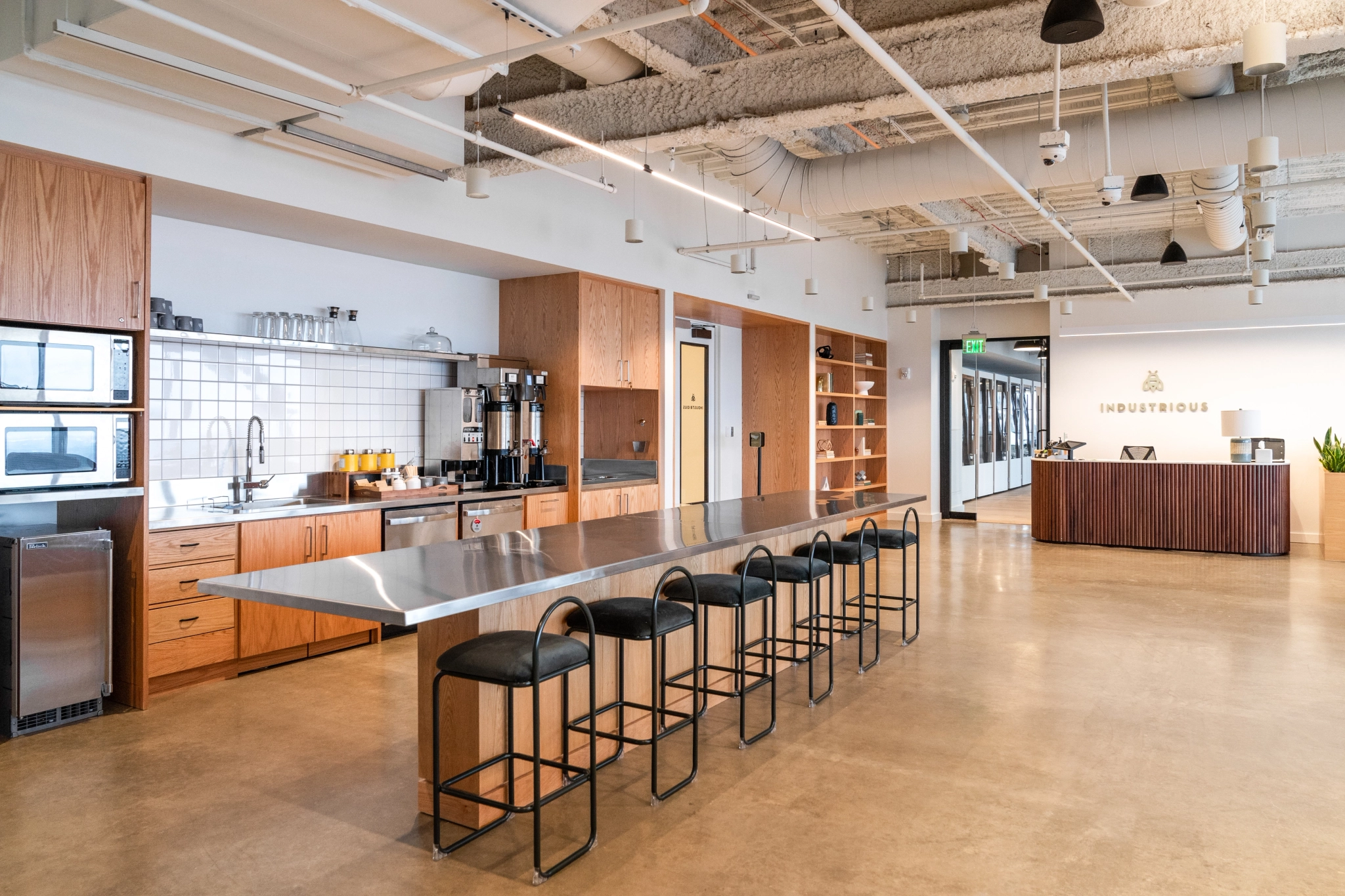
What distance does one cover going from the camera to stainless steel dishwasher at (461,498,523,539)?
625cm

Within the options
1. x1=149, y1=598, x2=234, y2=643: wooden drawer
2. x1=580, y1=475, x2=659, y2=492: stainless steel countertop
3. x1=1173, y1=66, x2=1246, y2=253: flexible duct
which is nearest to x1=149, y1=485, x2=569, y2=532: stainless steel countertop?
x1=149, y1=598, x2=234, y2=643: wooden drawer

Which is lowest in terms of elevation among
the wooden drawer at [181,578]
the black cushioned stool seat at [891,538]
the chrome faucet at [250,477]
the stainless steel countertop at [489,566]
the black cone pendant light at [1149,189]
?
the wooden drawer at [181,578]

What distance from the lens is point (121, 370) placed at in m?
4.41

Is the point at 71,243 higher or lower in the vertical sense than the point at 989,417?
higher

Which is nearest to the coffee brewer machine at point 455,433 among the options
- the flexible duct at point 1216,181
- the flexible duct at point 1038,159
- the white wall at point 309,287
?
the white wall at point 309,287

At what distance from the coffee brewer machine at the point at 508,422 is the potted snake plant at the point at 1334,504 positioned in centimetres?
769

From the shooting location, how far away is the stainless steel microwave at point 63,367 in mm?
4031

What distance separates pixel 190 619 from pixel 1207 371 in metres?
11.0

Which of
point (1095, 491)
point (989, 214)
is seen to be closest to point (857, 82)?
point (989, 214)

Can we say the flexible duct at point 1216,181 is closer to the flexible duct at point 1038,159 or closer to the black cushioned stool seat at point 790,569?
the flexible duct at point 1038,159

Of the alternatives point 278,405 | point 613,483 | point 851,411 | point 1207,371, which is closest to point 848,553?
point 613,483

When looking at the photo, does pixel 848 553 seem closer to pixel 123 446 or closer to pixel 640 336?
pixel 640 336

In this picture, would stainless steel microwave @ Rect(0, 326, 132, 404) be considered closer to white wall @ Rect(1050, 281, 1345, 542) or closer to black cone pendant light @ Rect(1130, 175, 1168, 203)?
black cone pendant light @ Rect(1130, 175, 1168, 203)

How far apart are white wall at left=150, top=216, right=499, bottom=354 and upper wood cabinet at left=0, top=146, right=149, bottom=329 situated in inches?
34.0
